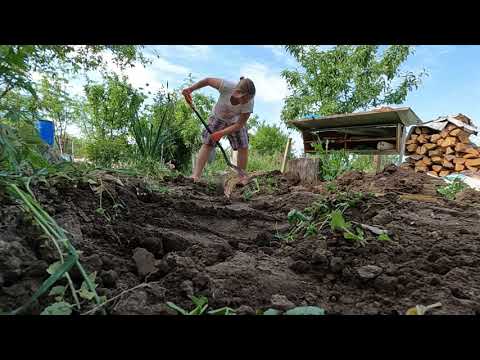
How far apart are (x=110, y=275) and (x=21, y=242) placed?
0.98ft

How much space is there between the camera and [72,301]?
32.8 inches

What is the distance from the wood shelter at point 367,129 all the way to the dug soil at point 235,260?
464cm

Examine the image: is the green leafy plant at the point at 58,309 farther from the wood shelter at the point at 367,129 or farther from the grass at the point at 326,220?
the wood shelter at the point at 367,129

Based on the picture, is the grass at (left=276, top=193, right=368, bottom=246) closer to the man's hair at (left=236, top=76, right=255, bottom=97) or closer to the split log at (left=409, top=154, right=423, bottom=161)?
the man's hair at (left=236, top=76, right=255, bottom=97)

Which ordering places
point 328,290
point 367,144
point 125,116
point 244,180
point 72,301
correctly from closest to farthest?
1. point 72,301
2. point 328,290
3. point 244,180
4. point 367,144
5. point 125,116

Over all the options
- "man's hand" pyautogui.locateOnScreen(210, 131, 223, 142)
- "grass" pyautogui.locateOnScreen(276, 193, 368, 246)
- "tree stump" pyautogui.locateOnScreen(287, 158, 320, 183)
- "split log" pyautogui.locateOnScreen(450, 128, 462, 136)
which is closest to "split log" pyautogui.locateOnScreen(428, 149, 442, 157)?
"split log" pyautogui.locateOnScreen(450, 128, 462, 136)

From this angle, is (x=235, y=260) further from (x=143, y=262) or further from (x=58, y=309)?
(x=58, y=309)

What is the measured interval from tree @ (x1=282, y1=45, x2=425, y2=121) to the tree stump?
7708 mm

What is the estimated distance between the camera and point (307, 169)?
5.29 meters

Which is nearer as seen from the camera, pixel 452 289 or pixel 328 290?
pixel 452 289
